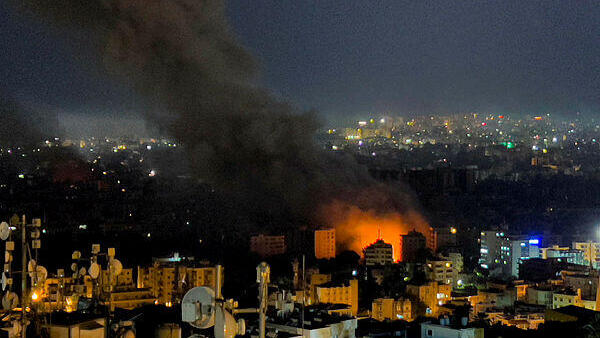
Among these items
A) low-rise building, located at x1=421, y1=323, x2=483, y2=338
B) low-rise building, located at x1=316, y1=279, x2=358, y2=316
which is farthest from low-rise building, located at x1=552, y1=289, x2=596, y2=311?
low-rise building, located at x1=421, y1=323, x2=483, y2=338

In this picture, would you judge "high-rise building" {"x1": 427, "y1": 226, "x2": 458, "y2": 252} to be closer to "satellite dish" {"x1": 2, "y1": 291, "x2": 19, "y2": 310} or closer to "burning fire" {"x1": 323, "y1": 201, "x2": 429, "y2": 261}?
"burning fire" {"x1": 323, "y1": 201, "x2": 429, "y2": 261}

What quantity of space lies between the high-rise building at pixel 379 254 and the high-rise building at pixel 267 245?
7.00 ft

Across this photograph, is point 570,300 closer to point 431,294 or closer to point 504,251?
point 431,294

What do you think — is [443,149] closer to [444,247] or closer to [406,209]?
[406,209]

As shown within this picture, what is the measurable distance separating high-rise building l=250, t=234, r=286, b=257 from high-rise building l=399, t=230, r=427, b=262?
2.78 metres

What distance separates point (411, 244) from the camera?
20.3 metres

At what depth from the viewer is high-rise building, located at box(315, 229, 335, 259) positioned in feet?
66.2

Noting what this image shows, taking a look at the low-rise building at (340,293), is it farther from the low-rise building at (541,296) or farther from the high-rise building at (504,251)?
the high-rise building at (504,251)

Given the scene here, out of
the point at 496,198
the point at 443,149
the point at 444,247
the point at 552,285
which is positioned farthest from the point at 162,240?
the point at 443,149

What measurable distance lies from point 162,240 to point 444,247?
21.8 feet

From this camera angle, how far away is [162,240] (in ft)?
67.2

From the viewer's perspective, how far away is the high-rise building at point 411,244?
786 inches

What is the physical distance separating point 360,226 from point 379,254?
255 centimetres

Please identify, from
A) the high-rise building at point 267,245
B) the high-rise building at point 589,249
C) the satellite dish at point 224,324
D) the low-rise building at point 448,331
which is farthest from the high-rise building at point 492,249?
the satellite dish at point 224,324
